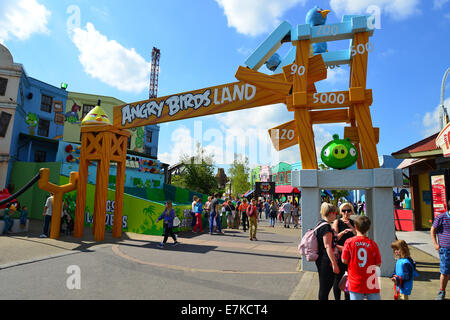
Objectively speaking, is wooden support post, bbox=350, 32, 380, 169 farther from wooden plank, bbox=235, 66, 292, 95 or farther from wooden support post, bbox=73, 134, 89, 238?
wooden support post, bbox=73, 134, 89, 238

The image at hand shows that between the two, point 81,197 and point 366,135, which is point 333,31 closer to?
point 366,135

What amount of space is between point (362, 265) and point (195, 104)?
7171mm

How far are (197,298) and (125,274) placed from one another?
7.20 ft

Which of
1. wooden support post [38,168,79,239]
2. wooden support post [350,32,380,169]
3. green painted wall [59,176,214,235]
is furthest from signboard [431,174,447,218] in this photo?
wooden support post [38,168,79,239]

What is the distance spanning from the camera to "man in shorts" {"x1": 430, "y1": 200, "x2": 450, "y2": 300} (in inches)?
176

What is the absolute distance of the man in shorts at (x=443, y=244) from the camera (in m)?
4.47

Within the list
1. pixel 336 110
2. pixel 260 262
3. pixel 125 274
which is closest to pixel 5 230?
pixel 125 274

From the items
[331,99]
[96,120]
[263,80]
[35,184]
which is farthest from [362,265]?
[35,184]

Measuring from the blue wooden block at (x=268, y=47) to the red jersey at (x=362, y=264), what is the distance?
5.93m

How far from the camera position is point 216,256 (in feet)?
25.9

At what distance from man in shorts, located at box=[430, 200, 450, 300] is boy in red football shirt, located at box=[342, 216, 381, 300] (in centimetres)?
229

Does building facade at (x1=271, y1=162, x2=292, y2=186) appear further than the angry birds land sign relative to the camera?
Yes

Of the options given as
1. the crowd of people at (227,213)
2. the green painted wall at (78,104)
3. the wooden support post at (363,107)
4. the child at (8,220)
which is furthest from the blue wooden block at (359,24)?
the green painted wall at (78,104)
